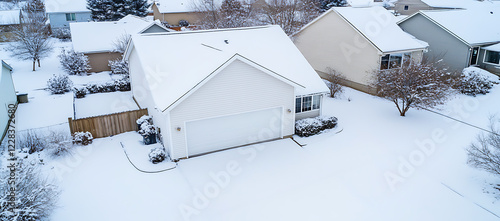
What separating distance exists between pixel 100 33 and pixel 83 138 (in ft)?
63.5

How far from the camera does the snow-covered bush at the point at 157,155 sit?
14844 millimetres

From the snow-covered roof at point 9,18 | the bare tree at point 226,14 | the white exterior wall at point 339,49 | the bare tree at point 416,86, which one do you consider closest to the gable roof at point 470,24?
the white exterior wall at point 339,49

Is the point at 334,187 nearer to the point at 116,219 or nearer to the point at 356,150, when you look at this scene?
the point at 356,150

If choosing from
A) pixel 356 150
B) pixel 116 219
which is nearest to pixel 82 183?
pixel 116 219

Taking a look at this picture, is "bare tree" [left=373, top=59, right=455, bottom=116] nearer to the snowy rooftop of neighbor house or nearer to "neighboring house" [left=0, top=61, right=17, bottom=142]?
the snowy rooftop of neighbor house

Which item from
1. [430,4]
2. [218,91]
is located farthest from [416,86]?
[430,4]

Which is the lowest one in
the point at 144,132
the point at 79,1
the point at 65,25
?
the point at 144,132

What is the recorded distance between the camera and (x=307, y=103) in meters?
18.7

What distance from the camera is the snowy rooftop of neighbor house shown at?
89.0ft

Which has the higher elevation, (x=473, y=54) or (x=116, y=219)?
(x=473, y=54)

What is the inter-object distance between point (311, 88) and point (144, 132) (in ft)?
29.5

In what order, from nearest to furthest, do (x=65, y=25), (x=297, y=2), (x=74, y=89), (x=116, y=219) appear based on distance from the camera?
1. (x=116, y=219)
2. (x=74, y=89)
3. (x=297, y=2)
4. (x=65, y=25)

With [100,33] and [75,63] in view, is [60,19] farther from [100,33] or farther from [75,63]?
[75,63]

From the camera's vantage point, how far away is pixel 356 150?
16266mm
